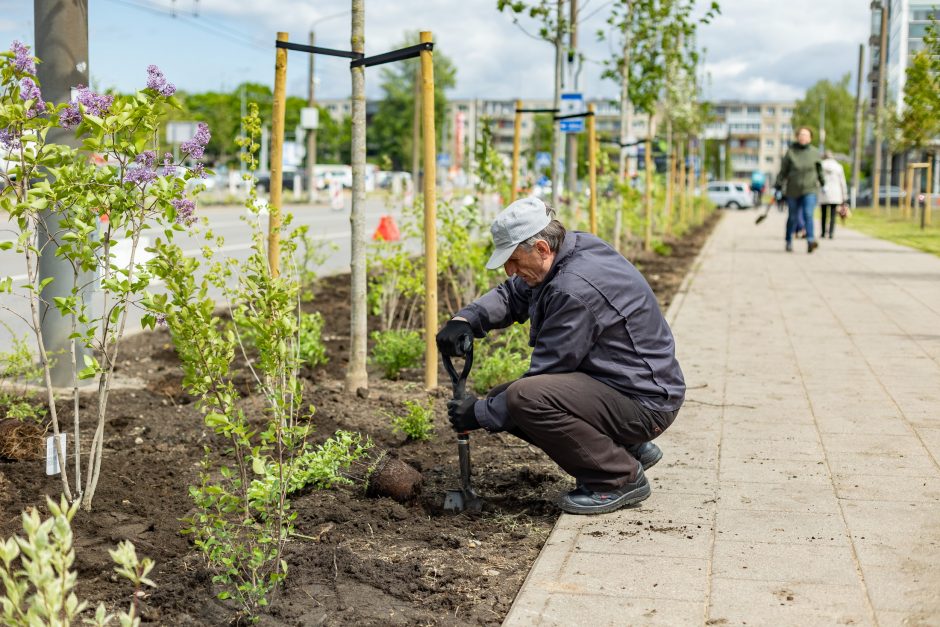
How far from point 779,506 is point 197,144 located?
2.65 metres

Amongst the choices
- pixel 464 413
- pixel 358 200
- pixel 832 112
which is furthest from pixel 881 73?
pixel 832 112

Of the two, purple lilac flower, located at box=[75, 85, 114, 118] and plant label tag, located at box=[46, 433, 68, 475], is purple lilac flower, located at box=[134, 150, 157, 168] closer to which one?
purple lilac flower, located at box=[75, 85, 114, 118]

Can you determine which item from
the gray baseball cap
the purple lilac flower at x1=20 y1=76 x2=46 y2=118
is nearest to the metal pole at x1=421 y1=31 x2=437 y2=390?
the gray baseball cap

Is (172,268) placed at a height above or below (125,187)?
below

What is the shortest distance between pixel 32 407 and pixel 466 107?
599 feet

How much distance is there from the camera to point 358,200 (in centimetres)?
655

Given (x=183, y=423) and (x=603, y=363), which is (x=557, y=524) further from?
(x=183, y=423)

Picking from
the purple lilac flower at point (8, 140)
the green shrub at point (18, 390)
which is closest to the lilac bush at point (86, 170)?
the purple lilac flower at point (8, 140)

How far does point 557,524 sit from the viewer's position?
14.5ft

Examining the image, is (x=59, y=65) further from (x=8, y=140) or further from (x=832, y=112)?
(x=832, y=112)

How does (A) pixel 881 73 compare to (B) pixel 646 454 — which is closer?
(B) pixel 646 454

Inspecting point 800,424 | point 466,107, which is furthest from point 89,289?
point 466,107

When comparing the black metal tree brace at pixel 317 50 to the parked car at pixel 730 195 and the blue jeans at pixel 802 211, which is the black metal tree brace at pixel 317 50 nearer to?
the blue jeans at pixel 802 211

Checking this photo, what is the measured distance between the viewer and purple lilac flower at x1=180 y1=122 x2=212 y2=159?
404 centimetres
